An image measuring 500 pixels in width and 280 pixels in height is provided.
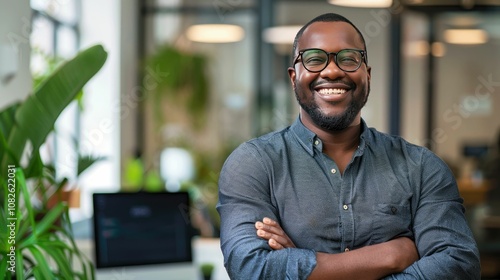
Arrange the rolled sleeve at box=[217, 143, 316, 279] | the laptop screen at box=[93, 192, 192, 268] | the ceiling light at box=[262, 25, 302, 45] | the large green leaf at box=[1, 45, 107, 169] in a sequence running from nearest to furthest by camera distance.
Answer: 1. the rolled sleeve at box=[217, 143, 316, 279]
2. the large green leaf at box=[1, 45, 107, 169]
3. the laptop screen at box=[93, 192, 192, 268]
4. the ceiling light at box=[262, 25, 302, 45]

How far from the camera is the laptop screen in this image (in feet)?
10.2

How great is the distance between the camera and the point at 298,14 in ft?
23.3

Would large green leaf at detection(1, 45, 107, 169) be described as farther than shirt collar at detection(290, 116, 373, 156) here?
Yes

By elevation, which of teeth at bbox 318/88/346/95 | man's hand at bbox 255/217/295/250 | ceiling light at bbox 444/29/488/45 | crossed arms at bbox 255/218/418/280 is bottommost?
crossed arms at bbox 255/218/418/280

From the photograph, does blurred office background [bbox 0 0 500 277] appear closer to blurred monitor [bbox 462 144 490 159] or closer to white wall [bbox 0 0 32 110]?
blurred monitor [bbox 462 144 490 159]

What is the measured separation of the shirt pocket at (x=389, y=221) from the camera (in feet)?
6.57

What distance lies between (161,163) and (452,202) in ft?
17.9

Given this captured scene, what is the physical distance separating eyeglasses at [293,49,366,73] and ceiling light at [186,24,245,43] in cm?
545

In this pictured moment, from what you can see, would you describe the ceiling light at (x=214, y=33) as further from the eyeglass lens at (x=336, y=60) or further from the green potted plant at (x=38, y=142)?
the eyeglass lens at (x=336, y=60)

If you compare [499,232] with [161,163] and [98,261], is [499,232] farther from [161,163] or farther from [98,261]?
[98,261]

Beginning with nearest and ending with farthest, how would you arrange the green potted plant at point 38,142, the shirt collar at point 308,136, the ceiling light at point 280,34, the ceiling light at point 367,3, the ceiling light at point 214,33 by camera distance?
the shirt collar at point 308,136 → the green potted plant at point 38,142 → the ceiling light at point 367,3 → the ceiling light at point 280,34 → the ceiling light at point 214,33

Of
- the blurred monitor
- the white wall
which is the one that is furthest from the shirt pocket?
the blurred monitor

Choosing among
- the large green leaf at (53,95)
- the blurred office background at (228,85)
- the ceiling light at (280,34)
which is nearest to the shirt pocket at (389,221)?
the large green leaf at (53,95)

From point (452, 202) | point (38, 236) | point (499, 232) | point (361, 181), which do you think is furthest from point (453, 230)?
point (499, 232)
